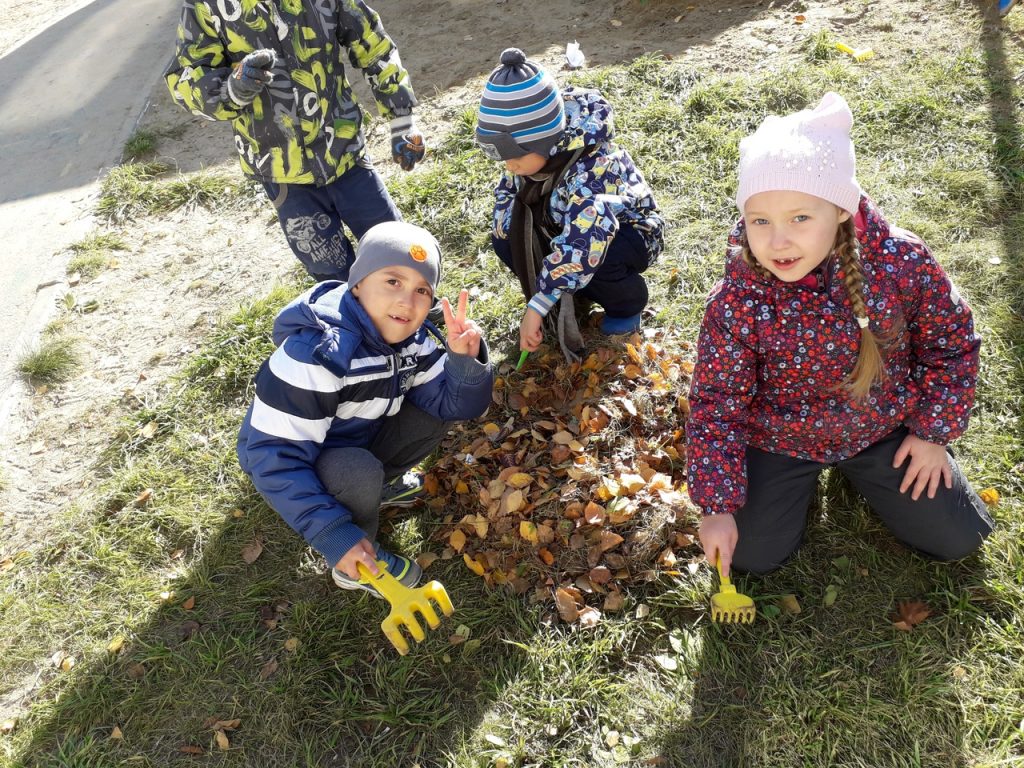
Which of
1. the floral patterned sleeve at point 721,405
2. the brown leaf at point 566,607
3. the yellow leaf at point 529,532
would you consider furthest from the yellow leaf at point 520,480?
the floral patterned sleeve at point 721,405

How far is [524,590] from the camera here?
2.54m

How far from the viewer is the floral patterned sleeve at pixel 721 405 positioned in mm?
2166

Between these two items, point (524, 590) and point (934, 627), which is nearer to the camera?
point (934, 627)

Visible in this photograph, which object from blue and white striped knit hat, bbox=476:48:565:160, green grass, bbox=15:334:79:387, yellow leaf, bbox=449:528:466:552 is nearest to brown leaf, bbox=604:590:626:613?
yellow leaf, bbox=449:528:466:552

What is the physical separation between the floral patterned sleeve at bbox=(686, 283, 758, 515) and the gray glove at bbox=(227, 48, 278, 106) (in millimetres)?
1747

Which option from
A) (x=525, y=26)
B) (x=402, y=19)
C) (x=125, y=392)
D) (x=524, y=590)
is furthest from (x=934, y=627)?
(x=402, y=19)

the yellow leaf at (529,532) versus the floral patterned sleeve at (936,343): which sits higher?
the floral patterned sleeve at (936,343)

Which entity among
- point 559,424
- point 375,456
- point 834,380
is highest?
point 834,380

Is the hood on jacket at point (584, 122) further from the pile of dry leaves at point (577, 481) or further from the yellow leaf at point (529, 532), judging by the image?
the yellow leaf at point (529, 532)

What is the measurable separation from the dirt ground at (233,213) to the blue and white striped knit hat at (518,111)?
1956 mm

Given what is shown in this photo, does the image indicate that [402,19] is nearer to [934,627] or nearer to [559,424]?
[559,424]

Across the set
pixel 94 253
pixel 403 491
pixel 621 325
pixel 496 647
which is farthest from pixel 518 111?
pixel 94 253

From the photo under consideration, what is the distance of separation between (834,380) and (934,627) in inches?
31.6

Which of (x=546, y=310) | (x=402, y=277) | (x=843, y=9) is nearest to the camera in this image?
(x=402, y=277)
